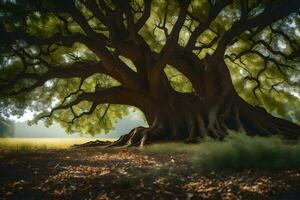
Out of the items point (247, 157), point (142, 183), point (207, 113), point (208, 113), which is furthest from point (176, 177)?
point (207, 113)

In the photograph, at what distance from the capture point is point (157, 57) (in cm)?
2150

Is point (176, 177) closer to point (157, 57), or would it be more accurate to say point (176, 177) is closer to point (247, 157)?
point (247, 157)

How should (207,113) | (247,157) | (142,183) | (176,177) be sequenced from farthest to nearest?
(207,113)
(247,157)
(176,177)
(142,183)

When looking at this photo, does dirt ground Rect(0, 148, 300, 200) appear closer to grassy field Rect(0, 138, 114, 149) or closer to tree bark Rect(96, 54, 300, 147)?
grassy field Rect(0, 138, 114, 149)

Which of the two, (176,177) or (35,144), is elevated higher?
(35,144)

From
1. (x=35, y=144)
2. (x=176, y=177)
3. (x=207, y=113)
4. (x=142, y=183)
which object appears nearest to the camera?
(x=142, y=183)

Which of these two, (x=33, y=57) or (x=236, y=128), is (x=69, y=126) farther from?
(x=236, y=128)

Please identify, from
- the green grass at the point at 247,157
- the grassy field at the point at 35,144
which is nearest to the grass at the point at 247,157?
the green grass at the point at 247,157

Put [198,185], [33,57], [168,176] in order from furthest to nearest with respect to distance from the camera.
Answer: [33,57], [168,176], [198,185]

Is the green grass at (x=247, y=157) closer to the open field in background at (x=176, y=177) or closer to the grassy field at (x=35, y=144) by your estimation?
the open field in background at (x=176, y=177)

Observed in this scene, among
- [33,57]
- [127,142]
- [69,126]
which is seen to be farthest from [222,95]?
[69,126]

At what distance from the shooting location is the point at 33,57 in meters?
22.4

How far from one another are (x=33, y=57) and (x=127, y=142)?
279 inches

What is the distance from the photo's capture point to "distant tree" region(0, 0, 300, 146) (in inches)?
706
